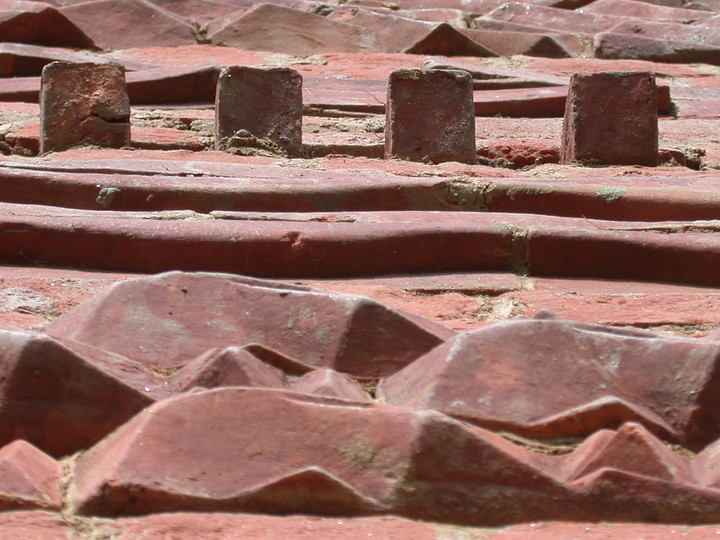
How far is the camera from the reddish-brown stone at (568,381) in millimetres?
1477

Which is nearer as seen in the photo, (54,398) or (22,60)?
(54,398)

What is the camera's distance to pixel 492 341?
1.57 meters

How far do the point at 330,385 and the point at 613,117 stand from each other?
2222mm

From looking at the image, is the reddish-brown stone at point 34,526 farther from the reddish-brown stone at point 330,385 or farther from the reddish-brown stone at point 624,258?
the reddish-brown stone at point 624,258

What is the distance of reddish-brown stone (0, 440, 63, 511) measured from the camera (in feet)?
4.09

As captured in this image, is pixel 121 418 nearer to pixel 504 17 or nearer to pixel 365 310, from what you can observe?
pixel 365 310

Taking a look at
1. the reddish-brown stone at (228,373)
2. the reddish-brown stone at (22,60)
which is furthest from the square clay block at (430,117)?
the reddish-brown stone at (228,373)

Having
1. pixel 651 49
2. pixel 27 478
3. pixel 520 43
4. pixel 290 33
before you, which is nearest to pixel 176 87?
pixel 290 33

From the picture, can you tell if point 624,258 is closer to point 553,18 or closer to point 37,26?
point 37,26

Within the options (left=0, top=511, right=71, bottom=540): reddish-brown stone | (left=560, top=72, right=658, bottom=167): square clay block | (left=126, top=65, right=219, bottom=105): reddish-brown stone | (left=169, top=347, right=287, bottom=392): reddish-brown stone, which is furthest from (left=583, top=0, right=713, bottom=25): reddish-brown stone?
(left=0, top=511, right=71, bottom=540): reddish-brown stone

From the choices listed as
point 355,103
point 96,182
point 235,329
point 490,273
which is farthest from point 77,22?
point 235,329

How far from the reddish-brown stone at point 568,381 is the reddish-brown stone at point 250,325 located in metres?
0.10

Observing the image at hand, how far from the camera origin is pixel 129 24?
5770 millimetres

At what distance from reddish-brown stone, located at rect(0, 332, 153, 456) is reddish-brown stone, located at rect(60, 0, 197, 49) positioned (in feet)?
14.1
